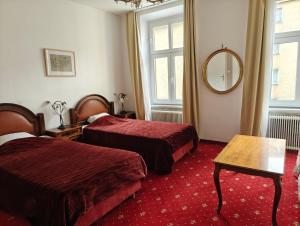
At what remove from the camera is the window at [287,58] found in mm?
3330

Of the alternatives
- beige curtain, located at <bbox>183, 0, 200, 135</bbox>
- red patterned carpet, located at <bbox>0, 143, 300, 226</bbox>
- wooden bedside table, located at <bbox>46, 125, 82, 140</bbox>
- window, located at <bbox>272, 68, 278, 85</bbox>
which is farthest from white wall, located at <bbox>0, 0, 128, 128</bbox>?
window, located at <bbox>272, 68, 278, 85</bbox>

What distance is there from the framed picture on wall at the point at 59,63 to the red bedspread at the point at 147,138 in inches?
39.7

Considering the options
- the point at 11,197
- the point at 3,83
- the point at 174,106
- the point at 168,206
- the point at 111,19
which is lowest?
the point at 168,206

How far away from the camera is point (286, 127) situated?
338 cm

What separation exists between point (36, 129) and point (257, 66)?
11.5 feet

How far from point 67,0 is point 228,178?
3.78 meters

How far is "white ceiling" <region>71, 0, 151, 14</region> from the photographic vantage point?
3880 mm

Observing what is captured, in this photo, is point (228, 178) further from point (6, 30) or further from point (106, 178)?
point (6, 30)

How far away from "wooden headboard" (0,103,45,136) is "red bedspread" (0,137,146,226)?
41cm

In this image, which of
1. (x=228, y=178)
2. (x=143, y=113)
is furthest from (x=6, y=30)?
(x=228, y=178)

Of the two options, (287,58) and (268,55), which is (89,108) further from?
(287,58)

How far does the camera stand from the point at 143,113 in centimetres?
471

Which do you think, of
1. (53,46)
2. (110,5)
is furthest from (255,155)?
(110,5)

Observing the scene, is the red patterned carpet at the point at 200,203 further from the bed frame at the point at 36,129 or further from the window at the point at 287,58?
the window at the point at 287,58
